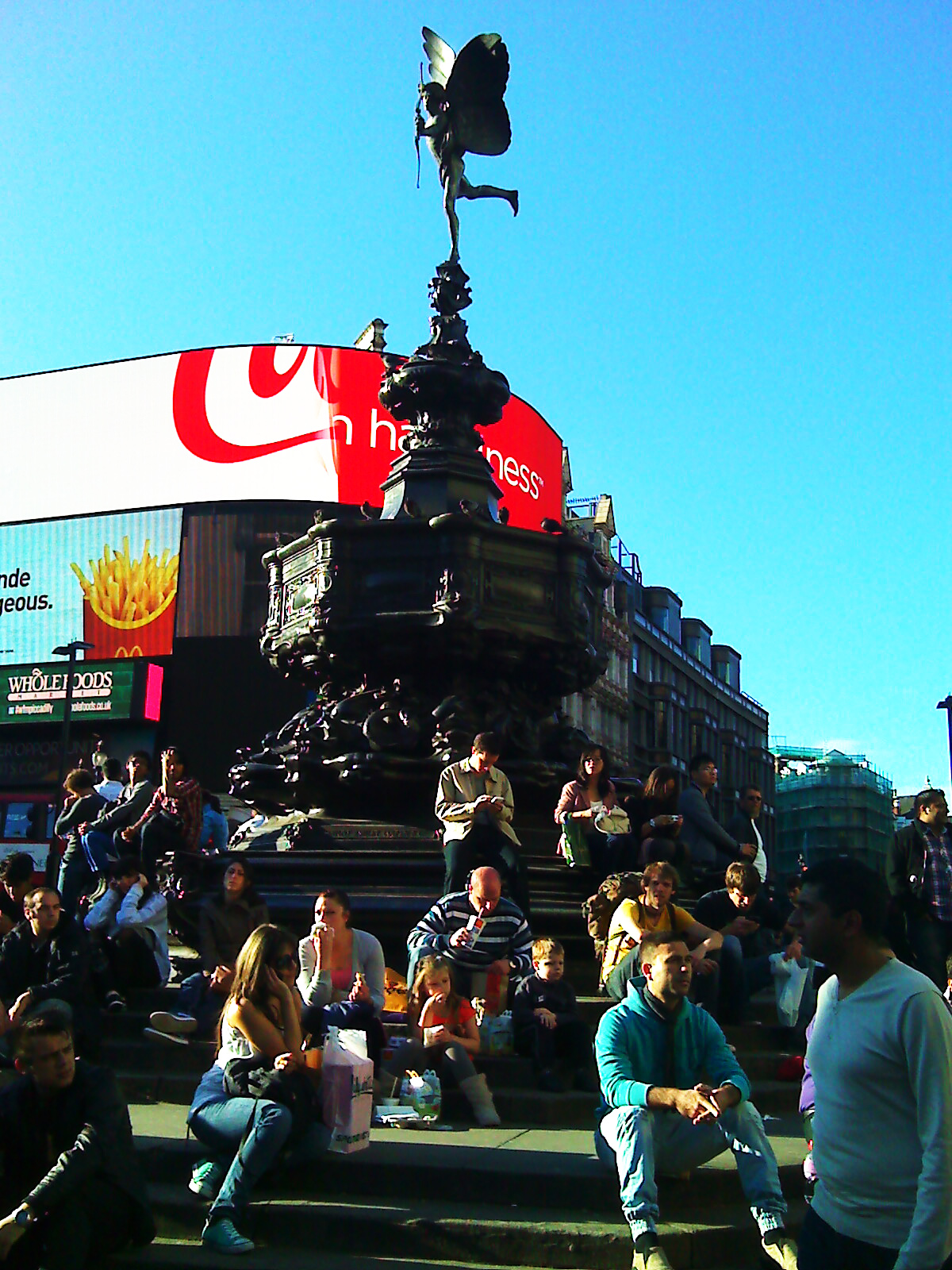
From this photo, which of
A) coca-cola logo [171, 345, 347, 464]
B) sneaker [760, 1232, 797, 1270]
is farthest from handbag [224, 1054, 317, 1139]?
coca-cola logo [171, 345, 347, 464]

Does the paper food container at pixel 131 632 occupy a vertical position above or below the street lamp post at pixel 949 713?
above

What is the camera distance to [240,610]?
40.0 metres

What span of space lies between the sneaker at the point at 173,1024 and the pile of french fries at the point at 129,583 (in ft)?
113

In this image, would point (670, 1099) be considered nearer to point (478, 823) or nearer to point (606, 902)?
point (606, 902)

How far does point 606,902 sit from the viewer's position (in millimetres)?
8047

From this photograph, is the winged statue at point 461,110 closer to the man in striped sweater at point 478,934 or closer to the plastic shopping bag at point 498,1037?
the man in striped sweater at point 478,934

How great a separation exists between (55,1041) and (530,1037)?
288 centimetres

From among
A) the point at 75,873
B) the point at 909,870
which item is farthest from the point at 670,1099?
the point at 75,873

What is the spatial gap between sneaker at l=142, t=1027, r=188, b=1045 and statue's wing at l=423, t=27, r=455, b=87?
8.97 meters

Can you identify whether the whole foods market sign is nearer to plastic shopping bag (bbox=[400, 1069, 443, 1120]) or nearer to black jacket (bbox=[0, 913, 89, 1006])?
black jacket (bbox=[0, 913, 89, 1006])

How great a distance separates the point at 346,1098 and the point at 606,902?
2.79 metres

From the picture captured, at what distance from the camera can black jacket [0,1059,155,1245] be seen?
4.89 meters

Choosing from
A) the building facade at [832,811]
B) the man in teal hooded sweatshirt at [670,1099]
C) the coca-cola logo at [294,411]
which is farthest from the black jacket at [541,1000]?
the building facade at [832,811]

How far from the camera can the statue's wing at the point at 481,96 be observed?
486 inches
